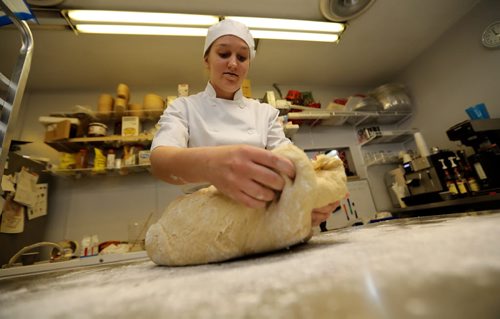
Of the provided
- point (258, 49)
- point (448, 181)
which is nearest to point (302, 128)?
point (258, 49)

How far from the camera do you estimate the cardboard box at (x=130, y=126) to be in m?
2.10

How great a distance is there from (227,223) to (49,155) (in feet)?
8.77

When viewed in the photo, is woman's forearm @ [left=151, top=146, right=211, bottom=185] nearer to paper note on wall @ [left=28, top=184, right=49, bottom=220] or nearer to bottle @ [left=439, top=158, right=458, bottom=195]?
paper note on wall @ [left=28, top=184, right=49, bottom=220]

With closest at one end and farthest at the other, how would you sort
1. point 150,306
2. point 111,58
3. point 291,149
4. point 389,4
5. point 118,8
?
point 150,306, point 291,149, point 118,8, point 389,4, point 111,58

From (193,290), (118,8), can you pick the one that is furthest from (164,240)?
(118,8)

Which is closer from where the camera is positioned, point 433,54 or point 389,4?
point 389,4

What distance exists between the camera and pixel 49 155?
226 centimetres

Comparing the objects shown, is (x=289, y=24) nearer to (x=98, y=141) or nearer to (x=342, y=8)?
(x=342, y=8)

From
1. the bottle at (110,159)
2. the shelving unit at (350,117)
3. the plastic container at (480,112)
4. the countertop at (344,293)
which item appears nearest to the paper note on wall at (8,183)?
the bottle at (110,159)

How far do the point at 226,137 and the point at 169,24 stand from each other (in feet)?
5.08

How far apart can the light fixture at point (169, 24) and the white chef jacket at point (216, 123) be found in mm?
1227

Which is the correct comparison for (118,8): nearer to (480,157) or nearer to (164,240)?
(164,240)

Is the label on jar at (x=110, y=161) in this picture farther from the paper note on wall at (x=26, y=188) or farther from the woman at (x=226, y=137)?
the woman at (x=226, y=137)

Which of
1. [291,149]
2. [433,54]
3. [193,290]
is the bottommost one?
[193,290]
